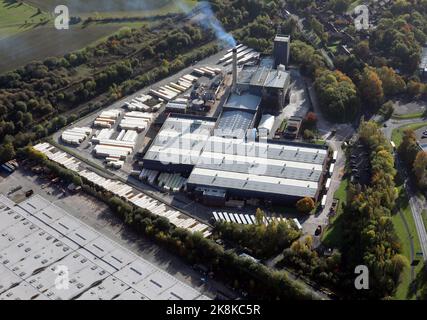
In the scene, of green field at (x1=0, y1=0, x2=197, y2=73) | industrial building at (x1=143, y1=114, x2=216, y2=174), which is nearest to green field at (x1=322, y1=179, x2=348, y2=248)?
industrial building at (x1=143, y1=114, x2=216, y2=174)

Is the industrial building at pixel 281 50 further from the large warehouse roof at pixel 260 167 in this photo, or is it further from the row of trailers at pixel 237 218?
the row of trailers at pixel 237 218

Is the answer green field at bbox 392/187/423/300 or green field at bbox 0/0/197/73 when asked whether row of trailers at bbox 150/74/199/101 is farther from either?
green field at bbox 392/187/423/300

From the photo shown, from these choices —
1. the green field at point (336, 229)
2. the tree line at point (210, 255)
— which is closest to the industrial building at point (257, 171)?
the green field at point (336, 229)

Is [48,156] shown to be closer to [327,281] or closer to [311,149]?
[311,149]

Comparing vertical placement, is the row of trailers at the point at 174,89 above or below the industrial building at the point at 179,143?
above

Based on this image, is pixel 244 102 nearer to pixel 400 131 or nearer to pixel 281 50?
pixel 281 50
